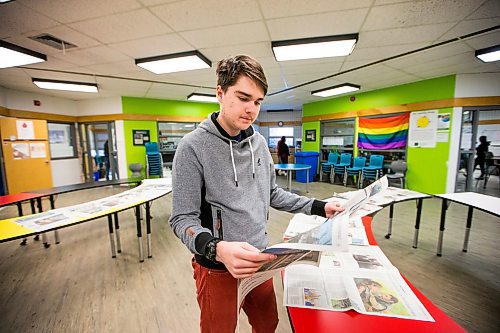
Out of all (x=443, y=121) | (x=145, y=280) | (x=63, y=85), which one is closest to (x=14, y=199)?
(x=145, y=280)

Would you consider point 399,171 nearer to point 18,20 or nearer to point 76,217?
point 76,217

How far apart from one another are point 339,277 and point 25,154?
24.2 feet

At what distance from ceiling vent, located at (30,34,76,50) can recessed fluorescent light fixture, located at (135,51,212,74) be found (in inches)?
36.7

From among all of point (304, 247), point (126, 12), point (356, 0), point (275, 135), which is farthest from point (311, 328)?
point (275, 135)

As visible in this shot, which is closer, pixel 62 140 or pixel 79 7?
pixel 79 7

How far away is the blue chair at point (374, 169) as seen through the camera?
598 centimetres

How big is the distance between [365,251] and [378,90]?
6385 millimetres

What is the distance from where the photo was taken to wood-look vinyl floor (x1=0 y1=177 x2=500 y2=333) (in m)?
1.85

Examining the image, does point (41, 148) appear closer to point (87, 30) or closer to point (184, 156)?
point (87, 30)

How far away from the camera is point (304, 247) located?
59 centimetres

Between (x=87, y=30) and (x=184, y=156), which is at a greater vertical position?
(x=87, y=30)

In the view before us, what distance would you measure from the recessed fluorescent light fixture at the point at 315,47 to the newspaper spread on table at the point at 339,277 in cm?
267

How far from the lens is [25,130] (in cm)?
536

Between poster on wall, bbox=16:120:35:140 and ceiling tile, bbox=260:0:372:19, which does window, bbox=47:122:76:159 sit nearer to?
poster on wall, bbox=16:120:35:140
